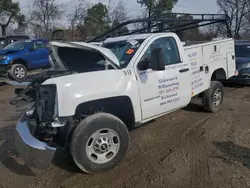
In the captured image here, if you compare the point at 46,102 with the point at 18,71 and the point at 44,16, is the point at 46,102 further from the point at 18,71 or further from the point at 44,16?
the point at 44,16

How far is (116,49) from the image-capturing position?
211 inches

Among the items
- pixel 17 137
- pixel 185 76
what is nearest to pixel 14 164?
pixel 17 137

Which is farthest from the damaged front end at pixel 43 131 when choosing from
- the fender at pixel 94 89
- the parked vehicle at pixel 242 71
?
the parked vehicle at pixel 242 71

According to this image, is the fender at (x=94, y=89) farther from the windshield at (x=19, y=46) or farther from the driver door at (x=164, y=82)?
the windshield at (x=19, y=46)

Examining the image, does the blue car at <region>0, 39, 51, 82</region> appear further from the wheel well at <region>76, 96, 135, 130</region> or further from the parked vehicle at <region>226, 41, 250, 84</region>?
the wheel well at <region>76, 96, 135, 130</region>

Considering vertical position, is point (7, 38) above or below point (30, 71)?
above

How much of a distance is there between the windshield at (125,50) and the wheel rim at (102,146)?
1143 mm

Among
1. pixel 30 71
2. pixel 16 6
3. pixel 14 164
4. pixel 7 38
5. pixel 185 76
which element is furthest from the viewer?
pixel 16 6

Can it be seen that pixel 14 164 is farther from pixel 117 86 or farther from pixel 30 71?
pixel 30 71

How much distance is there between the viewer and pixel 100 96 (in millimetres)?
4211

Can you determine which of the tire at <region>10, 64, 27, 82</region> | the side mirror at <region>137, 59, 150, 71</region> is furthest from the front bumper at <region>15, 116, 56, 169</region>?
the tire at <region>10, 64, 27, 82</region>

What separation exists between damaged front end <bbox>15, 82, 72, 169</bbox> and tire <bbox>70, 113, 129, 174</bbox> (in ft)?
0.94

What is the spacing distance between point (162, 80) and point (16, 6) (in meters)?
30.5

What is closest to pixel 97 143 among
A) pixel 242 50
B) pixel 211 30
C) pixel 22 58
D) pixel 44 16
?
pixel 242 50
